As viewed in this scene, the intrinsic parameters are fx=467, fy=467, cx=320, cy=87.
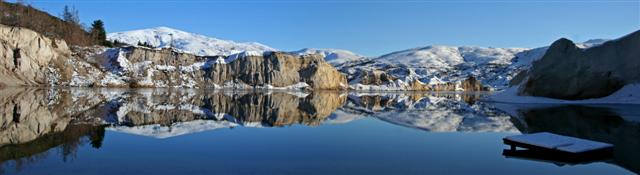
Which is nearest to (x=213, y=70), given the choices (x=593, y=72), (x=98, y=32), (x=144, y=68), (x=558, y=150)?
(x=144, y=68)

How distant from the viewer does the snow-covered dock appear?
1100 cm

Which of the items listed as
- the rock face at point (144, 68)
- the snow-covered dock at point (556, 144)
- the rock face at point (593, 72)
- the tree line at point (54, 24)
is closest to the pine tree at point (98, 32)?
the tree line at point (54, 24)

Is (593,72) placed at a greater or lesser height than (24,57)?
lesser

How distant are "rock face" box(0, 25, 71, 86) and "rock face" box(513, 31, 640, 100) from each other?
64993 mm

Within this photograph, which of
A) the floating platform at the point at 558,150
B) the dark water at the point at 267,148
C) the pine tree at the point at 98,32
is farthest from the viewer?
the pine tree at the point at 98,32

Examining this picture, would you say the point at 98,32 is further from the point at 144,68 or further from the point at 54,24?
the point at 144,68

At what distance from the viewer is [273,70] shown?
123 meters

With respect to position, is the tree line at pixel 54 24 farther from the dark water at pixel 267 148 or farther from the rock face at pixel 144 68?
the dark water at pixel 267 148

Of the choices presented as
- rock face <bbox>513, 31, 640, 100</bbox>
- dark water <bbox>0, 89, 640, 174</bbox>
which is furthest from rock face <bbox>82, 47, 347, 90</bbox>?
dark water <bbox>0, 89, 640, 174</bbox>

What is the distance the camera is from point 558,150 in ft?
36.2

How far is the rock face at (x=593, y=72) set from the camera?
4425cm

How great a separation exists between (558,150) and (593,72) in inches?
1570

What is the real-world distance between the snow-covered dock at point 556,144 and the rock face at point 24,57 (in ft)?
216

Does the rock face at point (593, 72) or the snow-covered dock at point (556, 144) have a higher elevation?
the rock face at point (593, 72)
